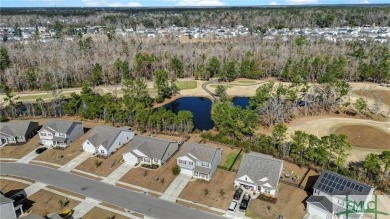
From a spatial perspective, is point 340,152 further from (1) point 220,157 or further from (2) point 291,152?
(1) point 220,157

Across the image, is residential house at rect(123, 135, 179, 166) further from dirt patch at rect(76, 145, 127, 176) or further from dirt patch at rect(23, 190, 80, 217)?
dirt patch at rect(23, 190, 80, 217)

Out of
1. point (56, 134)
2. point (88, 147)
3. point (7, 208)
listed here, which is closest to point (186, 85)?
point (56, 134)

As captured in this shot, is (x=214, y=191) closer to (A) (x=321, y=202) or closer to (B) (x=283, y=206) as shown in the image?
(B) (x=283, y=206)

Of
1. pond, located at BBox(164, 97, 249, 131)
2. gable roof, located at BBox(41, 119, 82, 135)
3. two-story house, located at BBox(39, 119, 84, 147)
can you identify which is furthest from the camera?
pond, located at BBox(164, 97, 249, 131)

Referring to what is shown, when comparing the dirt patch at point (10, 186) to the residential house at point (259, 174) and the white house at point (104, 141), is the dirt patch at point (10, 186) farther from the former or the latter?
the residential house at point (259, 174)

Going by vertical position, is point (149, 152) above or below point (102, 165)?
above

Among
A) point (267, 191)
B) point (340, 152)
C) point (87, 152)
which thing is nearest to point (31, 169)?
point (87, 152)

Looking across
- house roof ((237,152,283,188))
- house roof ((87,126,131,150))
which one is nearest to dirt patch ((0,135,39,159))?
house roof ((87,126,131,150))
